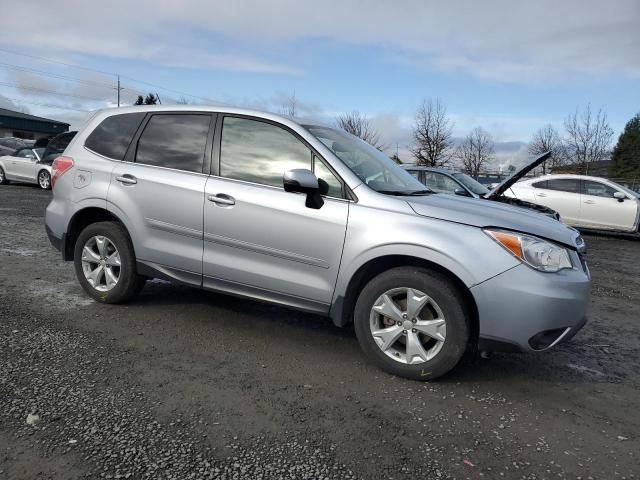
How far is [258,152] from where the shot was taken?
4102 millimetres

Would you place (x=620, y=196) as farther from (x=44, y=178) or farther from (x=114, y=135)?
(x=44, y=178)

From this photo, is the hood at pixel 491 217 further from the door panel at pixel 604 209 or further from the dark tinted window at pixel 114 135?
the door panel at pixel 604 209

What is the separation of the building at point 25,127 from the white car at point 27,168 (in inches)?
2114

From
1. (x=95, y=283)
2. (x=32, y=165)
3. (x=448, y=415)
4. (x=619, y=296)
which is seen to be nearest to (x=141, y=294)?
(x=95, y=283)

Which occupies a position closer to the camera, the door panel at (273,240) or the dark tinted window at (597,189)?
the door panel at (273,240)

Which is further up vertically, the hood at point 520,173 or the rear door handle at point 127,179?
the hood at point 520,173

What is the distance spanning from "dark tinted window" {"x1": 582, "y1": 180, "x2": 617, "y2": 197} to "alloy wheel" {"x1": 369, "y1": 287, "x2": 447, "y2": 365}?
1169 cm

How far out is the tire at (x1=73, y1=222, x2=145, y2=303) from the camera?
4.56 m

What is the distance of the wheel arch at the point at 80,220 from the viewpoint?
4.74 meters

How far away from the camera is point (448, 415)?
3.06 m

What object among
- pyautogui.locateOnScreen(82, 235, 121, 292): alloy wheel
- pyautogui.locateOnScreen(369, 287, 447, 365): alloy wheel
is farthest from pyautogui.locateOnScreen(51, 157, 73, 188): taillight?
pyautogui.locateOnScreen(369, 287, 447, 365): alloy wheel

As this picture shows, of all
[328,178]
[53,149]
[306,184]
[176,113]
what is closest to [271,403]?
[306,184]

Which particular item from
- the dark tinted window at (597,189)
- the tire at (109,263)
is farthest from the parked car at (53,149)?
the dark tinted window at (597,189)

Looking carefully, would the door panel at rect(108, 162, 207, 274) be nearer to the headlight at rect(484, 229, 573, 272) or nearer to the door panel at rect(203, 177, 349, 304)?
the door panel at rect(203, 177, 349, 304)
